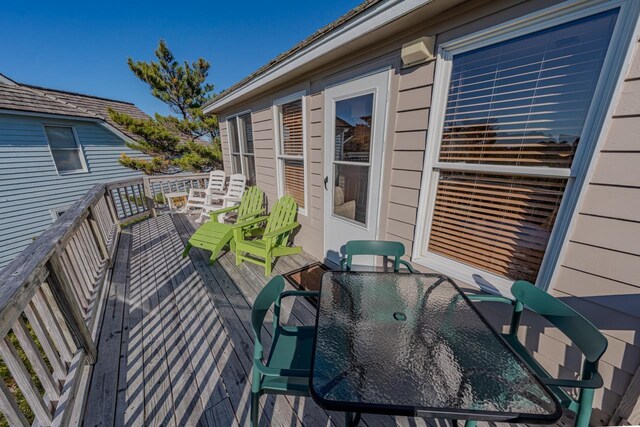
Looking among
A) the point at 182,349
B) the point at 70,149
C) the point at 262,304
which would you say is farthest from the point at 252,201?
the point at 70,149

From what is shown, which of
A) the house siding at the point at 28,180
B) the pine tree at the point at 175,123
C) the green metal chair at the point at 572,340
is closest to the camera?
the green metal chair at the point at 572,340

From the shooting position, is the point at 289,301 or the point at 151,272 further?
the point at 151,272

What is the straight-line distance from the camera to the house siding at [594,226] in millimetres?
1040

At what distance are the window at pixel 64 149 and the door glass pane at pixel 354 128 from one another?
7860mm

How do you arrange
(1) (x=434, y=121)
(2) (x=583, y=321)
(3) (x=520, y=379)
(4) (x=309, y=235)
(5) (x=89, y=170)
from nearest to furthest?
(3) (x=520, y=379) → (2) (x=583, y=321) → (1) (x=434, y=121) → (4) (x=309, y=235) → (5) (x=89, y=170)

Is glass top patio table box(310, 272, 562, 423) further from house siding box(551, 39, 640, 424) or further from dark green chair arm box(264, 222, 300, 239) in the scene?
dark green chair arm box(264, 222, 300, 239)

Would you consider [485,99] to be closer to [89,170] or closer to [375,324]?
[375,324]

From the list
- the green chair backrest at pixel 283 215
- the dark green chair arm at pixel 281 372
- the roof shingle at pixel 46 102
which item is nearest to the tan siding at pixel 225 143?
the green chair backrest at pixel 283 215

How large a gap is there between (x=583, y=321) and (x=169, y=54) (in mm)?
9813

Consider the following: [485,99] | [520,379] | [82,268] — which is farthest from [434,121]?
[82,268]

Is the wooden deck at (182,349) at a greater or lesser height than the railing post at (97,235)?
lesser

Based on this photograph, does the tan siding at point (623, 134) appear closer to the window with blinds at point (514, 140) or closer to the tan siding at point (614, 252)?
the tan siding at point (614, 252)

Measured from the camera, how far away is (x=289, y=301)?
223 cm

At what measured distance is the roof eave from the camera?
143 cm
